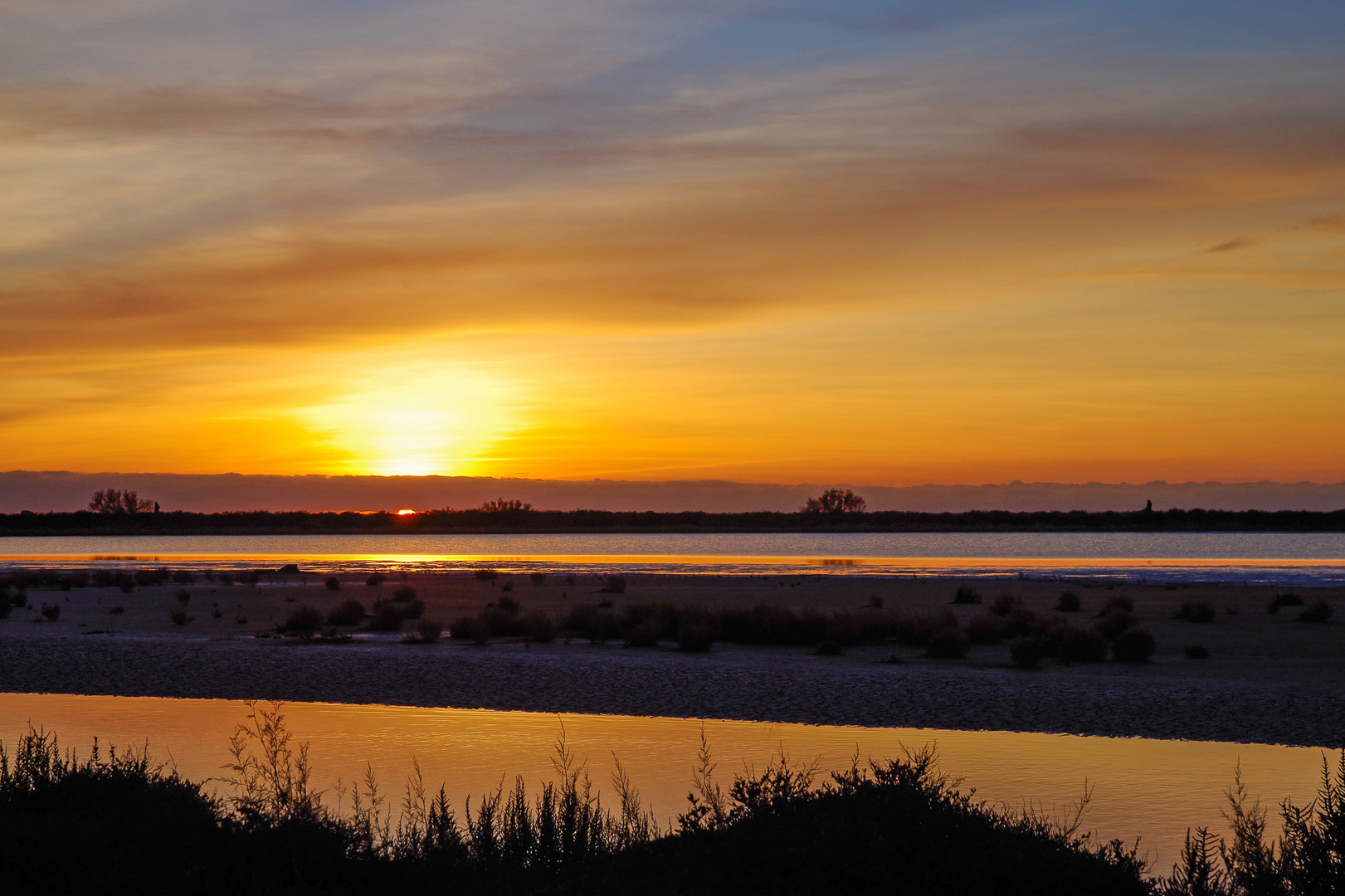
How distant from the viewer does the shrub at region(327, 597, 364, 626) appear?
29.8m

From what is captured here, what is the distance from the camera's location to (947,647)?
22344mm

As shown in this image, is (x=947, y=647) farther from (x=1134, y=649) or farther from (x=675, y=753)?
(x=675, y=753)

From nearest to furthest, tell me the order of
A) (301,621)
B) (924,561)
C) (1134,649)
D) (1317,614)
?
(1134,649), (301,621), (1317,614), (924,561)

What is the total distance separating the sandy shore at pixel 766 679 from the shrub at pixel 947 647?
294 millimetres

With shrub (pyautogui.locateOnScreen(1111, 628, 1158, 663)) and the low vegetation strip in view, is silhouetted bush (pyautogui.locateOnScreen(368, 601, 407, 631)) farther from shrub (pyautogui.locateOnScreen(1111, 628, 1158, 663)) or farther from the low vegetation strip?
the low vegetation strip

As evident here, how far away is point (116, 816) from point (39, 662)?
16.1 m

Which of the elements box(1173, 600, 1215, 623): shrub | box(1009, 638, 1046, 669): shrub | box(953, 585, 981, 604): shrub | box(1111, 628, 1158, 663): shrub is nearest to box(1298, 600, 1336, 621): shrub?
box(1173, 600, 1215, 623): shrub

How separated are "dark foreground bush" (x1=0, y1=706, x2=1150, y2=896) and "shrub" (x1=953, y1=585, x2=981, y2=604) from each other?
28506mm

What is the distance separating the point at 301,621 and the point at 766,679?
13.8 metres

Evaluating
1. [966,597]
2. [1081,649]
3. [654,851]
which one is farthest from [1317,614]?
[654,851]

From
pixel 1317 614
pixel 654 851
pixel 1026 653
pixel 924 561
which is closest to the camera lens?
pixel 654 851

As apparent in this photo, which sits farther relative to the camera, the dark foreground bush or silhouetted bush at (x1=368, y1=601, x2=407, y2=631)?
silhouetted bush at (x1=368, y1=601, x2=407, y2=631)

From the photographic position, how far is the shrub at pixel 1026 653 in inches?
818

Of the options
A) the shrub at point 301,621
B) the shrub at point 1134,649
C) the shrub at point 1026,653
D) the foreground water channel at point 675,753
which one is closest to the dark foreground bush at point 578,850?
the foreground water channel at point 675,753
